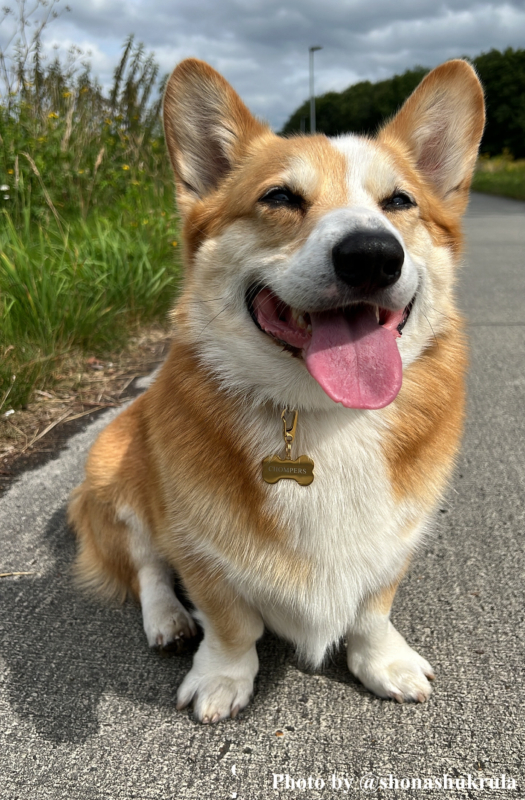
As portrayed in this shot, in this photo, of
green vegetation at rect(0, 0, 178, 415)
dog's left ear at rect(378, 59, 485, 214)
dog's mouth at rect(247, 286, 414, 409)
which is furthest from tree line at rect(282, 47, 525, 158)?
dog's mouth at rect(247, 286, 414, 409)

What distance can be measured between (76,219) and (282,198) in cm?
397

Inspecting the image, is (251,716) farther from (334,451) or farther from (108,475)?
(108,475)

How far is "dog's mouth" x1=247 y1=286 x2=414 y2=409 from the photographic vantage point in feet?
4.73

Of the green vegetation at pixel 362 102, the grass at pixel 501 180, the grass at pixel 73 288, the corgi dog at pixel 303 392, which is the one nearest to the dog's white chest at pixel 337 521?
the corgi dog at pixel 303 392

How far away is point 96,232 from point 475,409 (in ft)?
11.5

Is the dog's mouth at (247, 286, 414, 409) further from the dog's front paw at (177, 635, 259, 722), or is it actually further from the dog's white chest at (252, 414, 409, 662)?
the dog's front paw at (177, 635, 259, 722)

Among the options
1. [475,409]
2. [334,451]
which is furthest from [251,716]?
[475,409]

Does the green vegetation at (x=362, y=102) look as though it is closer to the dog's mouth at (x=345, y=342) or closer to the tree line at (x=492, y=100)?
the tree line at (x=492, y=100)

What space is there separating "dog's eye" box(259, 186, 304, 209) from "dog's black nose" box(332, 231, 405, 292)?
1.18ft

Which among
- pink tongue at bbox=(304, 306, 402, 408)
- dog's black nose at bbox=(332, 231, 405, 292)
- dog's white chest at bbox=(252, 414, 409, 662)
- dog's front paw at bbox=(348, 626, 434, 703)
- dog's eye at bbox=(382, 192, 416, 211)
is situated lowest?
dog's front paw at bbox=(348, 626, 434, 703)

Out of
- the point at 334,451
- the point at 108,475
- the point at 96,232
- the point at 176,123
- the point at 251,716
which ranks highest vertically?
the point at 176,123

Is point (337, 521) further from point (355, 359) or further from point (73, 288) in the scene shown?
point (73, 288)

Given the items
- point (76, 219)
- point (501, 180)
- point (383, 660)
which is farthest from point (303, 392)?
point (501, 180)

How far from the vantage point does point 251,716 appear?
1.66m
